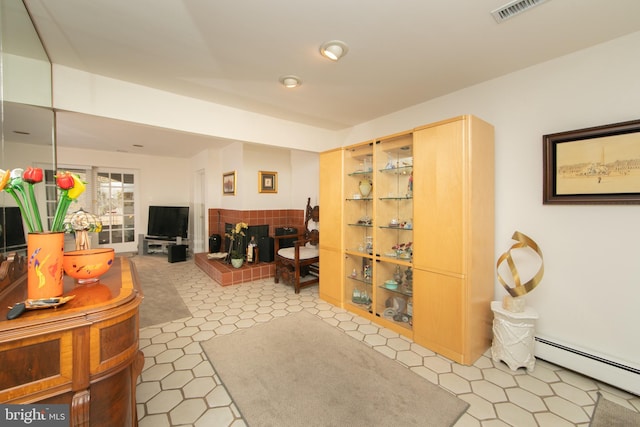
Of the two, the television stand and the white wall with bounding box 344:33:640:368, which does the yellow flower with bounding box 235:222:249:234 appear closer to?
the television stand

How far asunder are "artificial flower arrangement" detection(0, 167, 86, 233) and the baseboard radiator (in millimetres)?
3213

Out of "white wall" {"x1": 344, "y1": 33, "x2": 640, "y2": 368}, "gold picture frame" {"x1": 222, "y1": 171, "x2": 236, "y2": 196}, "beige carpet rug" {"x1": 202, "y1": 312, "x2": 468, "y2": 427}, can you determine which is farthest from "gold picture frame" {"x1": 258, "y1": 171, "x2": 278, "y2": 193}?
"white wall" {"x1": 344, "y1": 33, "x2": 640, "y2": 368}

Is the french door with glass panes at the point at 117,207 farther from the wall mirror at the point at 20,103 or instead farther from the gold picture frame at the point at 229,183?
the wall mirror at the point at 20,103

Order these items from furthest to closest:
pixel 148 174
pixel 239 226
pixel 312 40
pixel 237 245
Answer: pixel 148 174, pixel 237 245, pixel 239 226, pixel 312 40

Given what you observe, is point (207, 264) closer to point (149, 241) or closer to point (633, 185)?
point (149, 241)

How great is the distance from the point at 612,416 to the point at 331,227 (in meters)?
2.52

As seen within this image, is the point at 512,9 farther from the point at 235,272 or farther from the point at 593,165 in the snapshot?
the point at 235,272

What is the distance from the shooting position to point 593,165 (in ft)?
6.15

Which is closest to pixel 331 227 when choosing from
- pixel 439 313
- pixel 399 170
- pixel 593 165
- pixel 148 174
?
pixel 399 170

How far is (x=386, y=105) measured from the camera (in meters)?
2.93

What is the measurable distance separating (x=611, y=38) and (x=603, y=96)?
0.37 metres

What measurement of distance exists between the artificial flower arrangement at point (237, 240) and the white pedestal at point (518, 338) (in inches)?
139

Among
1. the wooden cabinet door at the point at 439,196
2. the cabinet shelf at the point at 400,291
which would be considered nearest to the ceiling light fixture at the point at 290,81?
the wooden cabinet door at the point at 439,196

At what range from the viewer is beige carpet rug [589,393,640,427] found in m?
1.51
